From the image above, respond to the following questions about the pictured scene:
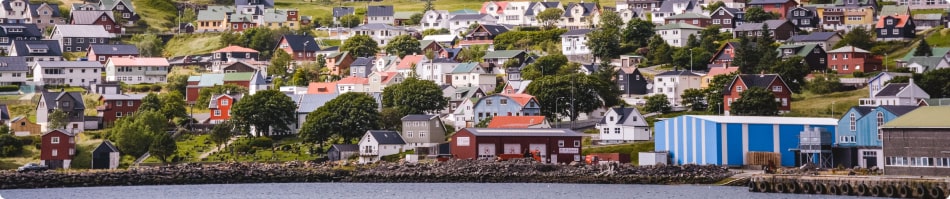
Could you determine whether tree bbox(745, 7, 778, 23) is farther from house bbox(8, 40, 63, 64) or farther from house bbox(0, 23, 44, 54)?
house bbox(0, 23, 44, 54)

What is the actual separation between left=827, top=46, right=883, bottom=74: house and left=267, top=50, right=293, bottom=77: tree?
3914 cm

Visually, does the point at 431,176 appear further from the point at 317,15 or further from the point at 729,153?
the point at 317,15

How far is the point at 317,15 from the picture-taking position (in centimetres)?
14462

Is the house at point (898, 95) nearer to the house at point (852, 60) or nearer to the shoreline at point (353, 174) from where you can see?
the house at point (852, 60)

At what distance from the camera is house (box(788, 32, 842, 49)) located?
348 ft

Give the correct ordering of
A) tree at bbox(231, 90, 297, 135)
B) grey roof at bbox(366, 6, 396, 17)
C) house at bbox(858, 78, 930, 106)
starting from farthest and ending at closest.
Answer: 1. grey roof at bbox(366, 6, 396, 17)
2. tree at bbox(231, 90, 297, 135)
3. house at bbox(858, 78, 930, 106)

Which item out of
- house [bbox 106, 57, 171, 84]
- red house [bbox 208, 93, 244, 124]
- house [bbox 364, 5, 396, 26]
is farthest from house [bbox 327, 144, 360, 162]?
house [bbox 364, 5, 396, 26]

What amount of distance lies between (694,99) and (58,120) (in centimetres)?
3592

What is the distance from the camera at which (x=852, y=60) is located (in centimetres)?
9931

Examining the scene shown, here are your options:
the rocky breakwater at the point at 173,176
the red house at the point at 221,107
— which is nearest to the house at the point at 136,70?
the red house at the point at 221,107

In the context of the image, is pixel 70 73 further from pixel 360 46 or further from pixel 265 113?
pixel 265 113

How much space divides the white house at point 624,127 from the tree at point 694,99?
8.78m

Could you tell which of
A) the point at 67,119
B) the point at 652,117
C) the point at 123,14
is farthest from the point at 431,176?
the point at 123,14

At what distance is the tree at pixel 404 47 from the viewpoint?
117625 millimetres
